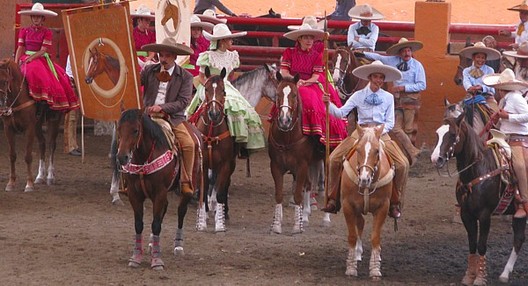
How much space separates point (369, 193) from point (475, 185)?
46.6 inches

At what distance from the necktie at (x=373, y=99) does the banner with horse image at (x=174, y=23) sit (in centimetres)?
411

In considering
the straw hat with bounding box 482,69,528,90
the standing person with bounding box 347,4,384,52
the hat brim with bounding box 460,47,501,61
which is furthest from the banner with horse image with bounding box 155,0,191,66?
the straw hat with bounding box 482,69,528,90

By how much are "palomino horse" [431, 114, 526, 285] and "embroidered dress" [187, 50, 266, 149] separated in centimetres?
371

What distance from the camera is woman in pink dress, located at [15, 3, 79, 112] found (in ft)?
61.5

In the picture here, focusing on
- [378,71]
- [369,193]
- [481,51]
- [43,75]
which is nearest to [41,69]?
[43,75]

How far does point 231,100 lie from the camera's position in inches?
660

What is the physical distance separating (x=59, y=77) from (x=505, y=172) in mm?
8056

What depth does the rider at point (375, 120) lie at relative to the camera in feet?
46.6

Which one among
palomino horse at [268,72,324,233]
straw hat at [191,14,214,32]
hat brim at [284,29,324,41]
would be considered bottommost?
palomino horse at [268,72,324,233]

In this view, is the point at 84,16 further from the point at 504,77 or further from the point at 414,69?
the point at 414,69

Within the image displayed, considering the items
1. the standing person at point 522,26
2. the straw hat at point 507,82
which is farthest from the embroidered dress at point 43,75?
the standing person at point 522,26

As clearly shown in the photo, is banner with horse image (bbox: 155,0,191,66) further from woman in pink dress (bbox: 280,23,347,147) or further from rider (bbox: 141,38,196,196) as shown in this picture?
rider (bbox: 141,38,196,196)

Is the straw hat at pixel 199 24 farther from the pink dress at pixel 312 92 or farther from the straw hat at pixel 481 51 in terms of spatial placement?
the straw hat at pixel 481 51

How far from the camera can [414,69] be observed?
68.1 ft
